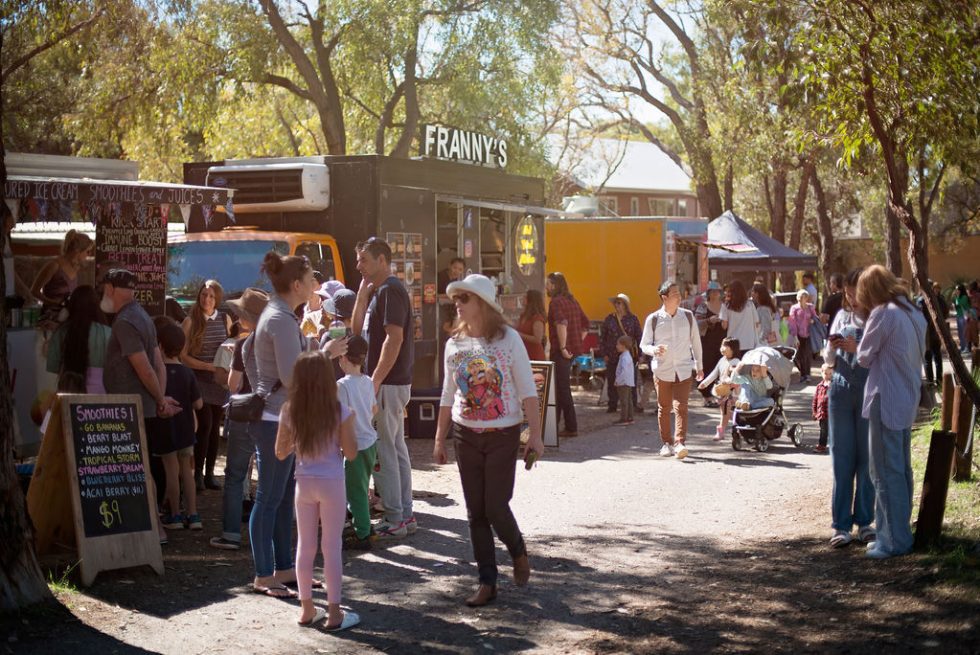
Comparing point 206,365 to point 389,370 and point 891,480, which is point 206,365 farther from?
point 891,480

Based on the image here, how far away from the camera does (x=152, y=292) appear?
12.1 metres

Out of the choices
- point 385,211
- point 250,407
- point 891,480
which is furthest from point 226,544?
point 385,211

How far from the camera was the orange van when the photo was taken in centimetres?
1306

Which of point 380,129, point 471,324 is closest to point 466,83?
point 380,129

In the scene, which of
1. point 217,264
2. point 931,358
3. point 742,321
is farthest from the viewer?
point 931,358

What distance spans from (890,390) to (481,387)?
2.69 metres

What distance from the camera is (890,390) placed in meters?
7.83

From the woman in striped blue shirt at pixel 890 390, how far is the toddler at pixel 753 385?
520 cm

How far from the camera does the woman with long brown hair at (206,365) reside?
10.4 m

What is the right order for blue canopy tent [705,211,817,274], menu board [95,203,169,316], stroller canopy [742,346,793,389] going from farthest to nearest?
blue canopy tent [705,211,817,274] → stroller canopy [742,346,793,389] → menu board [95,203,169,316]

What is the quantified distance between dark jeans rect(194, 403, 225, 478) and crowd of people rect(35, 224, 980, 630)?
17 millimetres

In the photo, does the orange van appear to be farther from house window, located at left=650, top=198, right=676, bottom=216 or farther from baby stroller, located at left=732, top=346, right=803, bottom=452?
house window, located at left=650, top=198, right=676, bottom=216

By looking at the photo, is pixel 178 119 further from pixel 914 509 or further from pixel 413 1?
pixel 914 509

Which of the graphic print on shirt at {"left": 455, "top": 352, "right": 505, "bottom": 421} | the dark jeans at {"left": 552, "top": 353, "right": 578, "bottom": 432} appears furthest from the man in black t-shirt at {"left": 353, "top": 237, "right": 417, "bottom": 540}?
the dark jeans at {"left": 552, "top": 353, "right": 578, "bottom": 432}
